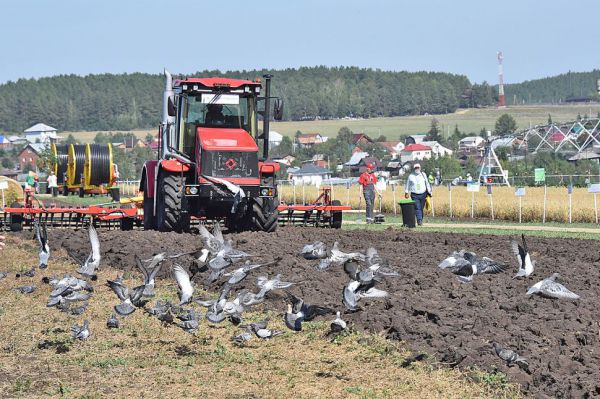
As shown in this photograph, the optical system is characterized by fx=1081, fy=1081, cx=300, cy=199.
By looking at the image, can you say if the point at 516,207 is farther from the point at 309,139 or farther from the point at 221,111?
the point at 309,139

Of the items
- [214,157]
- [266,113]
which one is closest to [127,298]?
[214,157]

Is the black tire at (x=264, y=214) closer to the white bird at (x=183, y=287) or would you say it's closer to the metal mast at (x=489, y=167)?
the white bird at (x=183, y=287)

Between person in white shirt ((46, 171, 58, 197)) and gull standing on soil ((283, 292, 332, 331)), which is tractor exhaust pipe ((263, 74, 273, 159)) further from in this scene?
person in white shirt ((46, 171, 58, 197))

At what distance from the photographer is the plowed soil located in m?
10.4

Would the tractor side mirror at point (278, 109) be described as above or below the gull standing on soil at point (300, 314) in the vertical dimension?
above

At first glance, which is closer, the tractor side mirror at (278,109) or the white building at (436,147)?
the tractor side mirror at (278,109)

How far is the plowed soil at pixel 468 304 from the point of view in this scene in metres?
10.4

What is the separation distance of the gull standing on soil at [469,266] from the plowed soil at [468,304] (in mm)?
158

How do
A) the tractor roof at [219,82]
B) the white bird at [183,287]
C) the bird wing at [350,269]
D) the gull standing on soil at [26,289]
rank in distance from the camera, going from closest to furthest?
the white bird at [183,287], the bird wing at [350,269], the gull standing on soil at [26,289], the tractor roof at [219,82]

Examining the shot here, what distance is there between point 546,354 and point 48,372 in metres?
5.18

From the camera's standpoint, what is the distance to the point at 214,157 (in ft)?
75.0

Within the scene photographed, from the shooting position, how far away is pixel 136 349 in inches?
498

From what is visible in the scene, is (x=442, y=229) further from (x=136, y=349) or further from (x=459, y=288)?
(x=136, y=349)

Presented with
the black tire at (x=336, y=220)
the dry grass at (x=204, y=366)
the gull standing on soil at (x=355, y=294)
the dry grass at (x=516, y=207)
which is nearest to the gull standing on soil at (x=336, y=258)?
the dry grass at (x=204, y=366)
